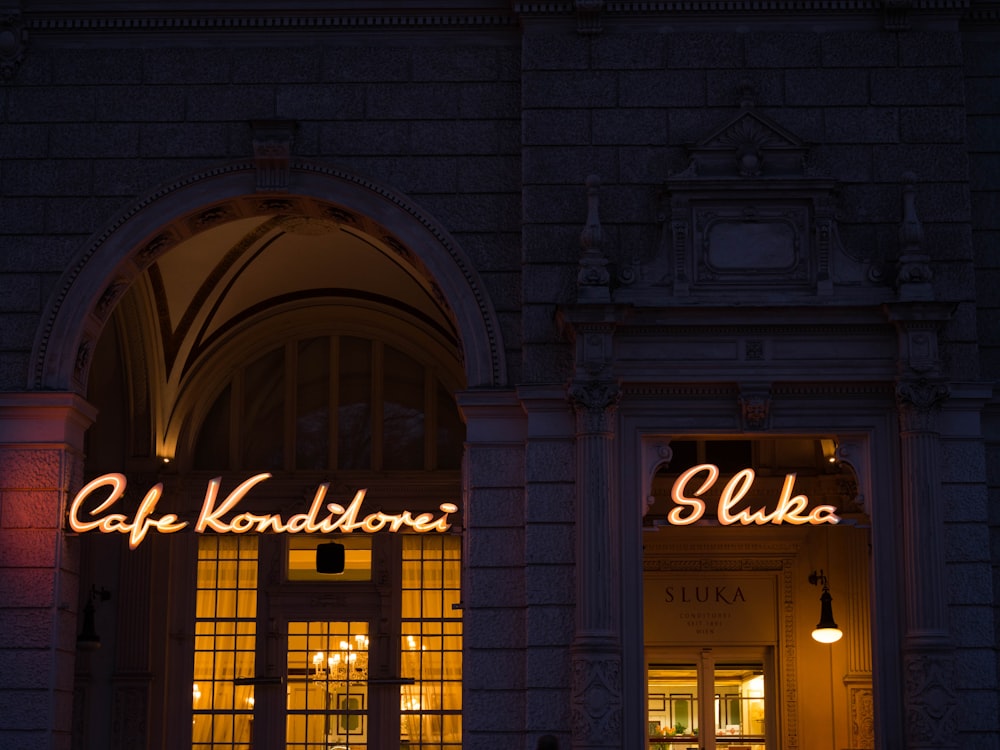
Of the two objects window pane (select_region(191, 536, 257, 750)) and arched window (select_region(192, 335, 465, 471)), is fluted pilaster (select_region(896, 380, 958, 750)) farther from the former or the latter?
window pane (select_region(191, 536, 257, 750))

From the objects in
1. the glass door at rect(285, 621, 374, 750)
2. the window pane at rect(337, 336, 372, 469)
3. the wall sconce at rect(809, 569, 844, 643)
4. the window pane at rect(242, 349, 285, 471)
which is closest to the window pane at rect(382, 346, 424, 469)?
the window pane at rect(337, 336, 372, 469)

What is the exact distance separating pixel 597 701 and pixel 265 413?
1086 centimetres

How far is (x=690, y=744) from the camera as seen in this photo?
22344mm

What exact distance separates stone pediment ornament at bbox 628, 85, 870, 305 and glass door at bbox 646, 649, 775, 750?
698 centimetres

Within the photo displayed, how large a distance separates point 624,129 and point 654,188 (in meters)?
0.78

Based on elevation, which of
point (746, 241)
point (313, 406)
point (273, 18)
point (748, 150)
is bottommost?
point (313, 406)

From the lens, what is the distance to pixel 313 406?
84.7 feet

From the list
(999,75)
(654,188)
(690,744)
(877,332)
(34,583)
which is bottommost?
(690,744)

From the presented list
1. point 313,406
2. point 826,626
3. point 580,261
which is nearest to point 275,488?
point 313,406

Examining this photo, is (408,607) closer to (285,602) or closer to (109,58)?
(285,602)

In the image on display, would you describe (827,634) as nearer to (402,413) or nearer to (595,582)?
(595,582)

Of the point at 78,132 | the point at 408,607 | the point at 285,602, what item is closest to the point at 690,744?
the point at 408,607

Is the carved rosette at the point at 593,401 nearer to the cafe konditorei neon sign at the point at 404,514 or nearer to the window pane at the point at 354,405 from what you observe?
the cafe konditorei neon sign at the point at 404,514

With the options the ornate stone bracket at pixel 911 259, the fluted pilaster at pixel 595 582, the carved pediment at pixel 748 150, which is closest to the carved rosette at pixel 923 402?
the ornate stone bracket at pixel 911 259
